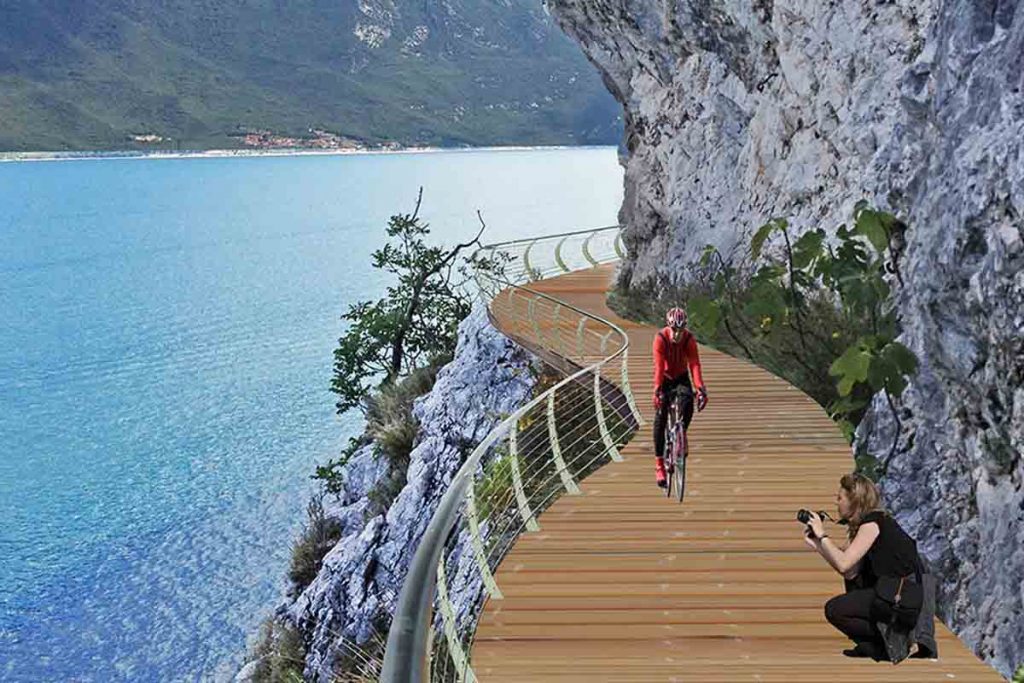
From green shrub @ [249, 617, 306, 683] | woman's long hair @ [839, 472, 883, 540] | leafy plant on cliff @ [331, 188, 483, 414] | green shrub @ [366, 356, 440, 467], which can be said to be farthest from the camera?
leafy plant on cliff @ [331, 188, 483, 414]

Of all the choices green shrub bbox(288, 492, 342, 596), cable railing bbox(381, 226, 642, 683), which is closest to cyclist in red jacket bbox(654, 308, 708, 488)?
cable railing bbox(381, 226, 642, 683)

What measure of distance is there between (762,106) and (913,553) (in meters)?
15.0

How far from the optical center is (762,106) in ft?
62.4

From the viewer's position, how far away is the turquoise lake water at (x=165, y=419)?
27.6 m

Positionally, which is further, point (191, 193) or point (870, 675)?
point (191, 193)

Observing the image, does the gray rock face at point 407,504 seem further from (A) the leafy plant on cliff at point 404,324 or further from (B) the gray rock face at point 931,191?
(A) the leafy plant on cliff at point 404,324

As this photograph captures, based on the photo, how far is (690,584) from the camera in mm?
7074

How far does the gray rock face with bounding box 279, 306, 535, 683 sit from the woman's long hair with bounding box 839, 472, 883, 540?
28.5 ft

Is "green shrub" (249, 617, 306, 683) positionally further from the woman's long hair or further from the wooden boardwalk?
the woman's long hair

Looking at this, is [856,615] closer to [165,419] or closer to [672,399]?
[672,399]

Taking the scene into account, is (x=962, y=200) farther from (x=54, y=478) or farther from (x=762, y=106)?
(x=54, y=478)


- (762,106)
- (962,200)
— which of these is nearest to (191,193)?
(762,106)

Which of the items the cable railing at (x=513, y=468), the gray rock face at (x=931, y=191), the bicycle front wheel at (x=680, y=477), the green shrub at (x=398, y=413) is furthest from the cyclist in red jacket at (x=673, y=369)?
the green shrub at (x=398, y=413)

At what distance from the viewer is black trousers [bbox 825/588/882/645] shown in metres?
5.38
